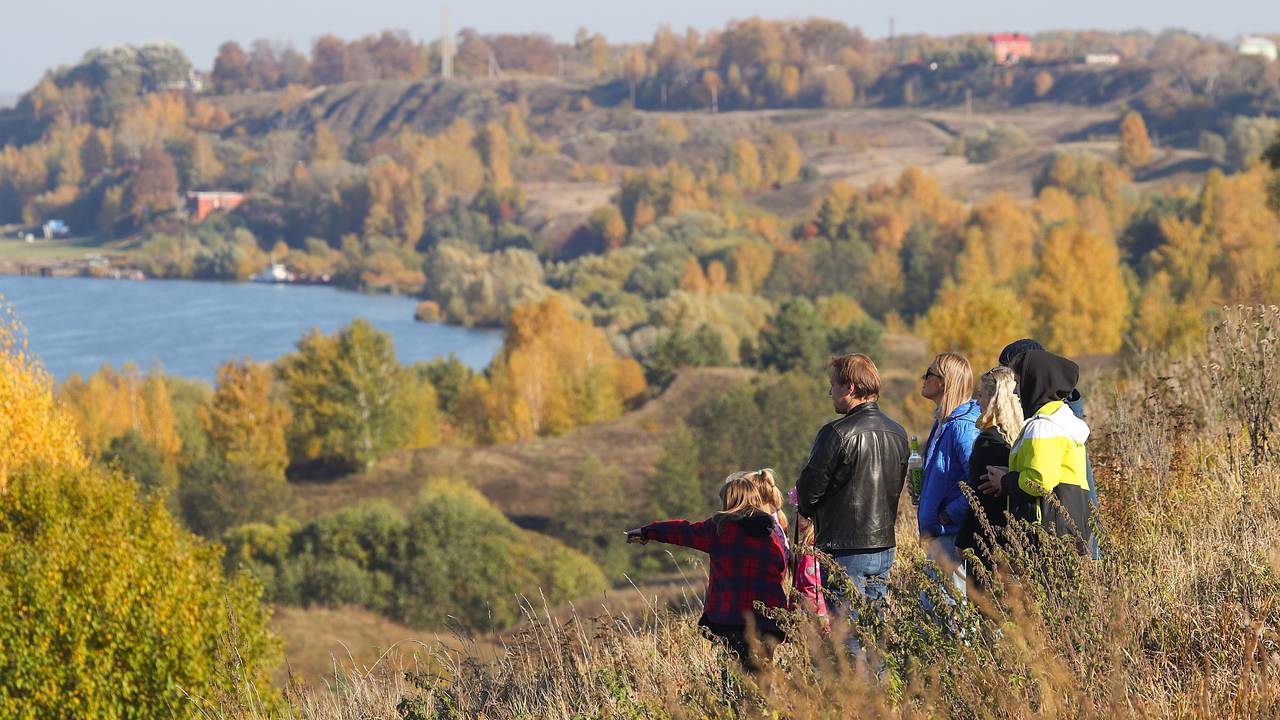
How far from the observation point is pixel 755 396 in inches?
1774

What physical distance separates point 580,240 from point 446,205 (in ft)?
103

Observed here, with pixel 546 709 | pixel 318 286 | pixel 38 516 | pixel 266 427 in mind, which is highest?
pixel 546 709

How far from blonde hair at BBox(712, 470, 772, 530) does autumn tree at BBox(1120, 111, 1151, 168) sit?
12841 cm

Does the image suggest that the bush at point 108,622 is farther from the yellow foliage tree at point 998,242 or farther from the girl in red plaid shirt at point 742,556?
the yellow foliage tree at point 998,242

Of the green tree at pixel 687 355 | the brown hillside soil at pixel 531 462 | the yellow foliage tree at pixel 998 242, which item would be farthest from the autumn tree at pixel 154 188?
the brown hillside soil at pixel 531 462

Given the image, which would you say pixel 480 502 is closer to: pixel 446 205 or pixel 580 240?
pixel 580 240

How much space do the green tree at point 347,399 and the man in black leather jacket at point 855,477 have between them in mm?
44817

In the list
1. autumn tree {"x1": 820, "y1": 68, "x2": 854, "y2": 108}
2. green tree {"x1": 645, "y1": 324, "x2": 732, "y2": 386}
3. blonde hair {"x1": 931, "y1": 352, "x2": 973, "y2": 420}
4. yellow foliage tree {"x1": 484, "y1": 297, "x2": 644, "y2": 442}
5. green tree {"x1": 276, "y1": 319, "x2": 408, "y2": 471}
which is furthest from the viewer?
autumn tree {"x1": 820, "y1": 68, "x2": 854, "y2": 108}

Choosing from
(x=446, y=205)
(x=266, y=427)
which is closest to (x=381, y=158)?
(x=446, y=205)

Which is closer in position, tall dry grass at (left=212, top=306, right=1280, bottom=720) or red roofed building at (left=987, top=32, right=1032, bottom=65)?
tall dry grass at (left=212, top=306, right=1280, bottom=720)

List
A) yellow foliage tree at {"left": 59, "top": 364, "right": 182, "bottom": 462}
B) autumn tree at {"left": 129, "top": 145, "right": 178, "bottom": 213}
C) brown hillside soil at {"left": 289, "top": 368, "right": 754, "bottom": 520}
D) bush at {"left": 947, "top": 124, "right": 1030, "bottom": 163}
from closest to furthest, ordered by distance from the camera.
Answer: brown hillside soil at {"left": 289, "top": 368, "right": 754, "bottom": 520}
yellow foliage tree at {"left": 59, "top": 364, "right": 182, "bottom": 462}
bush at {"left": 947, "top": 124, "right": 1030, "bottom": 163}
autumn tree at {"left": 129, "top": 145, "right": 178, "bottom": 213}

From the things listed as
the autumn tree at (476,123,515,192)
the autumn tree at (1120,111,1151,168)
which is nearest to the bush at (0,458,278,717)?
the autumn tree at (1120,111,1151,168)

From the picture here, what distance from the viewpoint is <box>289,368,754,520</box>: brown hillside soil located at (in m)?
45.6

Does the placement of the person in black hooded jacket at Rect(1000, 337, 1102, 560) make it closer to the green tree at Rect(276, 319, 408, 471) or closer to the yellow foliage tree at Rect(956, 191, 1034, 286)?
the green tree at Rect(276, 319, 408, 471)
